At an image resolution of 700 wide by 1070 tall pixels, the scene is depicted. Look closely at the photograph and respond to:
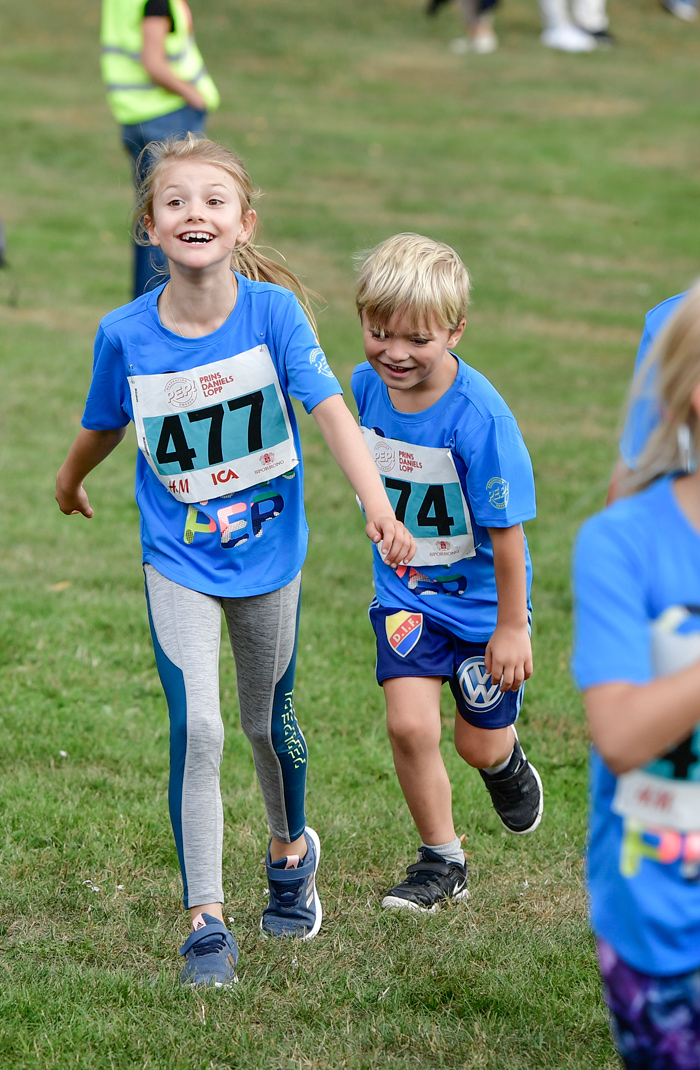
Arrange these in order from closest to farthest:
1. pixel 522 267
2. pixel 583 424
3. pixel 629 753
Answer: pixel 629 753
pixel 583 424
pixel 522 267

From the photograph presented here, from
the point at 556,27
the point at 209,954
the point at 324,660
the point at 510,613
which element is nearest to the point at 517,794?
the point at 510,613

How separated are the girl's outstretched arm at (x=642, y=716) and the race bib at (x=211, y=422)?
1602 millimetres

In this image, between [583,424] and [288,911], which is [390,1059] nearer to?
[288,911]

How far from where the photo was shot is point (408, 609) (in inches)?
143

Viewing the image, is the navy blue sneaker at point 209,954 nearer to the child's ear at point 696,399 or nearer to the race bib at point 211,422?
the race bib at point 211,422

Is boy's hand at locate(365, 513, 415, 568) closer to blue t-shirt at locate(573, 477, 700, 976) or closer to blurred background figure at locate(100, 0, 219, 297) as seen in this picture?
blue t-shirt at locate(573, 477, 700, 976)

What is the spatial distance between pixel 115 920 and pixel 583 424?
6.16 meters

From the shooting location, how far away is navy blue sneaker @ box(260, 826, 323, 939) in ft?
11.6

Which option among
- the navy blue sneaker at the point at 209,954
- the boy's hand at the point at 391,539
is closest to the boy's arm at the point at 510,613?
the boy's hand at the point at 391,539

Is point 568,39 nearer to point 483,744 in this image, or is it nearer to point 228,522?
point 483,744

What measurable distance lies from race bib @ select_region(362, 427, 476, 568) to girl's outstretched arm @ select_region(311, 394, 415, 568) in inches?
15.7

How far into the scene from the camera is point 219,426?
3.24 m

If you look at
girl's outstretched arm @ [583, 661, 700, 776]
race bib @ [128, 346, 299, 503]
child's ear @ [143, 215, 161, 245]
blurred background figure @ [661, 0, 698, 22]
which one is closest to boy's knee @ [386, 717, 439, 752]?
race bib @ [128, 346, 299, 503]

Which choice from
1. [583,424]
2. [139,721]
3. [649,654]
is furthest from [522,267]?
[649,654]
